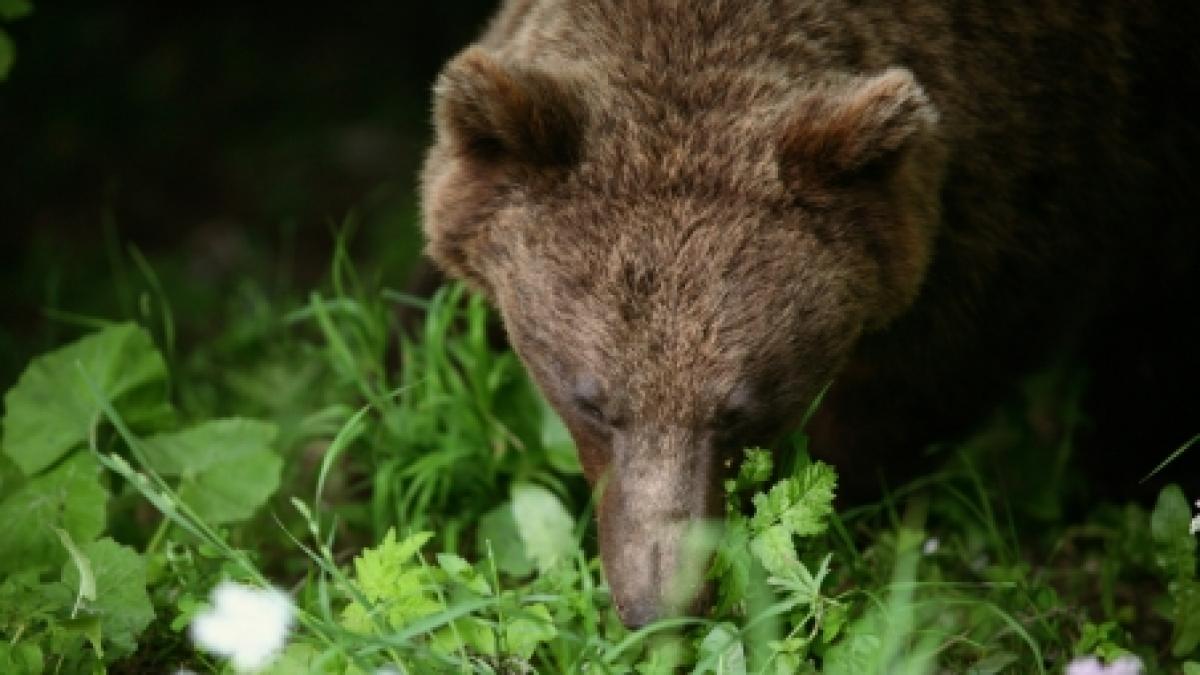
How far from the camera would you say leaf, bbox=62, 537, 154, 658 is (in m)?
3.31

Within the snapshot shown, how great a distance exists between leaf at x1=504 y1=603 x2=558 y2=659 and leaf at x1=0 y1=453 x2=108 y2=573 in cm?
107

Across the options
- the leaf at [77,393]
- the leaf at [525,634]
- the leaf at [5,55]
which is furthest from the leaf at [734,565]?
the leaf at [5,55]

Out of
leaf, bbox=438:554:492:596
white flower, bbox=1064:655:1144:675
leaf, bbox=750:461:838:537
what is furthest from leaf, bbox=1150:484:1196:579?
leaf, bbox=438:554:492:596

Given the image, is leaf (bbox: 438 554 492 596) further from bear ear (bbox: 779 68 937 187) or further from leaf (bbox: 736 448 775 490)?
bear ear (bbox: 779 68 937 187)

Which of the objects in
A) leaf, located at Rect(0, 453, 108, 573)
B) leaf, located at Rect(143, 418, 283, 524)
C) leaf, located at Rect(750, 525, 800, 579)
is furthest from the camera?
leaf, located at Rect(143, 418, 283, 524)

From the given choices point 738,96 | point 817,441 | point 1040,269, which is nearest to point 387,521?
point 817,441

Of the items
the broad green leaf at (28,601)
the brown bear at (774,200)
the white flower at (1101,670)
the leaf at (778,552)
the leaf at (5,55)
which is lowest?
the broad green leaf at (28,601)

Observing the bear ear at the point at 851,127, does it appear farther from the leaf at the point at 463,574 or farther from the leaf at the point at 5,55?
the leaf at the point at 5,55

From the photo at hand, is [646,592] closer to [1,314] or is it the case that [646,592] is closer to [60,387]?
[60,387]

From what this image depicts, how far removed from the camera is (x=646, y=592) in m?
3.25

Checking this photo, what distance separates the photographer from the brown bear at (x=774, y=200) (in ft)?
11.1

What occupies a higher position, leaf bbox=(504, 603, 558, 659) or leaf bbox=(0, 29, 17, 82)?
leaf bbox=(0, 29, 17, 82)

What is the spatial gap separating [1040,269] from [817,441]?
0.81 m

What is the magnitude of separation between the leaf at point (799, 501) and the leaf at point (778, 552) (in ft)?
0.09
